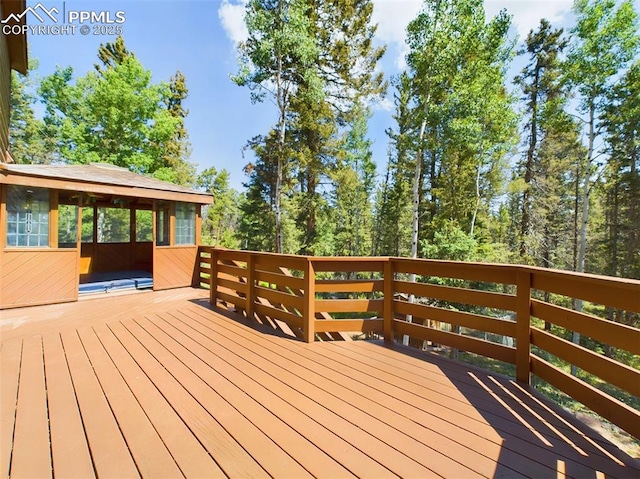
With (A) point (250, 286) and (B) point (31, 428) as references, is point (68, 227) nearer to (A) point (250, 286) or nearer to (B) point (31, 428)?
(A) point (250, 286)

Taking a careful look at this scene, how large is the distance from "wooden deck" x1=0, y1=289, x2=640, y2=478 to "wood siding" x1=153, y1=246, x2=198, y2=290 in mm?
3076

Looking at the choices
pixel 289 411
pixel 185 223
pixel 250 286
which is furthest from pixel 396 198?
pixel 289 411

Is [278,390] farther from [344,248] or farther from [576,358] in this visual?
[344,248]

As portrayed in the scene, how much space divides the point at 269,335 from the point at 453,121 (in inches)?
353

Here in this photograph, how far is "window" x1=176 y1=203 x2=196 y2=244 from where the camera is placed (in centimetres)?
654

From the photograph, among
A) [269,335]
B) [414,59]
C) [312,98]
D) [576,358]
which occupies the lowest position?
[269,335]

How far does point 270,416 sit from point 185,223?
19.3 feet

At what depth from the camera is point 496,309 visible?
2910 millimetres

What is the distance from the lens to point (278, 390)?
83.4 inches

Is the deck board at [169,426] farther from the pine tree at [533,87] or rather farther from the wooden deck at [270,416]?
the pine tree at [533,87]

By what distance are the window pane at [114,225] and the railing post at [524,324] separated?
30.3 ft

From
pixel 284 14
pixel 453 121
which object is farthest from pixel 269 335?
pixel 284 14

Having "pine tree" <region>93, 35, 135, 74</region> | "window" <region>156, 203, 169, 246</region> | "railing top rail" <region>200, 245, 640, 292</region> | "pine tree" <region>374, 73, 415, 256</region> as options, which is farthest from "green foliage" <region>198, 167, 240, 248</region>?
"railing top rail" <region>200, 245, 640, 292</region>

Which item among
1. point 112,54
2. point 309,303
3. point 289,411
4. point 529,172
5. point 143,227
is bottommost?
point 289,411
